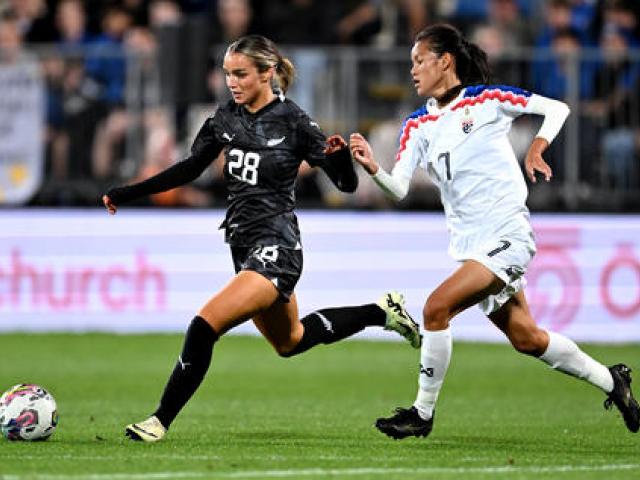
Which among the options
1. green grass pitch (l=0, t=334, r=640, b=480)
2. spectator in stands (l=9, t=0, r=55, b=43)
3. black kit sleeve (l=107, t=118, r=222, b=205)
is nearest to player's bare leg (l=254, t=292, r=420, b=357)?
green grass pitch (l=0, t=334, r=640, b=480)

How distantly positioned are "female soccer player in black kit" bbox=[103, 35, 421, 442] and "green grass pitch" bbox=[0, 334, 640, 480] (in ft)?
1.87

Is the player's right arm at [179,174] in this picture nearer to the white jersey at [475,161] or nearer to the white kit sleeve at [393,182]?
the white kit sleeve at [393,182]

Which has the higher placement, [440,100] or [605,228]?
[440,100]

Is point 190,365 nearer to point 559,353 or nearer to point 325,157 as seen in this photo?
point 325,157

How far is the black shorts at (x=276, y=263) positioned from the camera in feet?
29.9

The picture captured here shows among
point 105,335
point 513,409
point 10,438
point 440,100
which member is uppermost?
point 440,100

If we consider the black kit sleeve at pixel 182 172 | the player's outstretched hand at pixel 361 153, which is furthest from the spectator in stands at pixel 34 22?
the player's outstretched hand at pixel 361 153

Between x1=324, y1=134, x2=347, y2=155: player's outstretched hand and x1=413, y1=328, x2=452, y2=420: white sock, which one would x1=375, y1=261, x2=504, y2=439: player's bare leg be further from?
x1=324, y1=134, x2=347, y2=155: player's outstretched hand

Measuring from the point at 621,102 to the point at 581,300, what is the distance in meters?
2.26

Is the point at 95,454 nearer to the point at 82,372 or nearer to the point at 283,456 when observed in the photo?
the point at 283,456

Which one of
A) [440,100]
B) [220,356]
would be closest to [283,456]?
[440,100]

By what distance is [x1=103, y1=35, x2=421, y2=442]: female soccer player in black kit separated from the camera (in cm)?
895

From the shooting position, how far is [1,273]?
1750 cm

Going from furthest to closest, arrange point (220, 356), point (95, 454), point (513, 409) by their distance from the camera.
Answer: point (220, 356) → point (513, 409) → point (95, 454)
